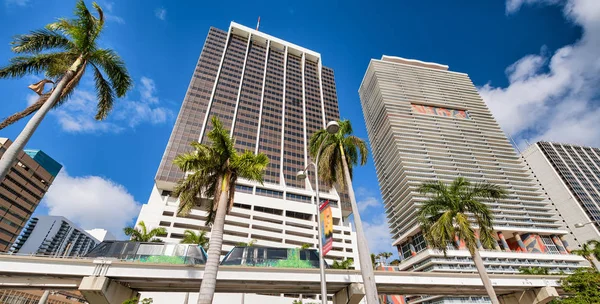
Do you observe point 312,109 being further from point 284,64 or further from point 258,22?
point 258,22

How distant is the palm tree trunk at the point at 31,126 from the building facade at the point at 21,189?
302ft

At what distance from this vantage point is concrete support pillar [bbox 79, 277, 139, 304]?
17.5 metres

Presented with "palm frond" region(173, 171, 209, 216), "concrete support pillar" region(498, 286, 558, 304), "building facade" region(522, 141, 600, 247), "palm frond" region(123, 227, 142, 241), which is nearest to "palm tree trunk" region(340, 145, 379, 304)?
"palm frond" region(173, 171, 209, 216)

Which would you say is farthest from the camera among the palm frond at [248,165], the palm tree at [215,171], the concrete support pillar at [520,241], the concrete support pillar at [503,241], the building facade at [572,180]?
the building facade at [572,180]

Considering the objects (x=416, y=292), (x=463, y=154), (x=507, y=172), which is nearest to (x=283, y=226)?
(x=416, y=292)

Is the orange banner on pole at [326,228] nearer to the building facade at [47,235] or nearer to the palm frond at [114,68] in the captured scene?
the palm frond at [114,68]

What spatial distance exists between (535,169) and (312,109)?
11562 cm

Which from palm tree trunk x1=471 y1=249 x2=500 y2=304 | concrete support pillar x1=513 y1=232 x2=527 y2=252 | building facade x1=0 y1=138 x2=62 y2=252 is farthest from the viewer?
concrete support pillar x1=513 y1=232 x2=527 y2=252

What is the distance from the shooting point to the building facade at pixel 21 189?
7812 cm

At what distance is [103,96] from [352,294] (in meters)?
22.1

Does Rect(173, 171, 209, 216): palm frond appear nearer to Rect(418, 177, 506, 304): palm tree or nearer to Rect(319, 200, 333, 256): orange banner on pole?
Rect(319, 200, 333, 256): orange banner on pole

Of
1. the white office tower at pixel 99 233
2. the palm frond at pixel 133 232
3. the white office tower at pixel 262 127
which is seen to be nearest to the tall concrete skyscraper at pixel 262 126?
the white office tower at pixel 262 127

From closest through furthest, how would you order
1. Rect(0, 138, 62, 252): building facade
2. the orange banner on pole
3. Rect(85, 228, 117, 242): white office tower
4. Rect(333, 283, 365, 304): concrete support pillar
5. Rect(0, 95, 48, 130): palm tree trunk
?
the orange banner on pole < Rect(0, 95, 48, 130): palm tree trunk < Rect(333, 283, 365, 304): concrete support pillar < Rect(0, 138, 62, 252): building facade < Rect(85, 228, 117, 242): white office tower

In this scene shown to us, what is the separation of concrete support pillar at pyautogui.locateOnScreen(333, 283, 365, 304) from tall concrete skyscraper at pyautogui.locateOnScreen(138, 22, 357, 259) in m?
34.5
